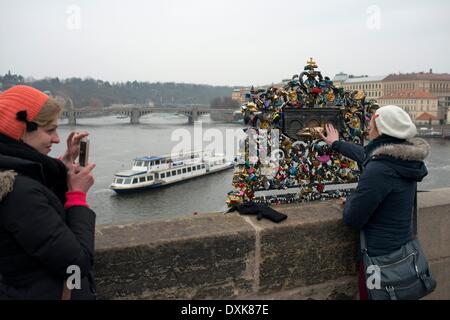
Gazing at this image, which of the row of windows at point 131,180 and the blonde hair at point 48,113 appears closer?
the blonde hair at point 48,113

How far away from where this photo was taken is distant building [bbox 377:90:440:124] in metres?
70.1

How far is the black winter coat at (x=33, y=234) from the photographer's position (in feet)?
4.53

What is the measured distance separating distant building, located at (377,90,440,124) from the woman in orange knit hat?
72.4 m

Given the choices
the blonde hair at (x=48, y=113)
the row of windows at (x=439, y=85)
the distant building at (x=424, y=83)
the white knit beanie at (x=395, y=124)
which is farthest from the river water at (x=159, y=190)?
the row of windows at (x=439, y=85)

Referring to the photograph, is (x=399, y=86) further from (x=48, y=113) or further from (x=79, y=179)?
(x=48, y=113)

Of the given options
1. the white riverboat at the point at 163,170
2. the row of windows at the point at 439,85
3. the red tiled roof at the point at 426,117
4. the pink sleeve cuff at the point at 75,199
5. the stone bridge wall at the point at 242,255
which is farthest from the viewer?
the row of windows at the point at 439,85

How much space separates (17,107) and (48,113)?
0.11m

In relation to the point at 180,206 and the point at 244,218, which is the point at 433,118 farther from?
the point at 244,218

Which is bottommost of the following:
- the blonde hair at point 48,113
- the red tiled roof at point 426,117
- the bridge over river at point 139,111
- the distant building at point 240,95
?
the red tiled roof at point 426,117

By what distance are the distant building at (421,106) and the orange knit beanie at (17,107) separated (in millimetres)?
72477

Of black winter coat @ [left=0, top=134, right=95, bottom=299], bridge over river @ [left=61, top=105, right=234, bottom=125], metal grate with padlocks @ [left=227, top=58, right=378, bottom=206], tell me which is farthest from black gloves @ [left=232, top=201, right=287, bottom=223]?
bridge over river @ [left=61, top=105, right=234, bottom=125]

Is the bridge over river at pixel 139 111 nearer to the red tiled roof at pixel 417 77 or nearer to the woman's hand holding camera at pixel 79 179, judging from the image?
the red tiled roof at pixel 417 77

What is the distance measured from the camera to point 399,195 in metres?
2.15
